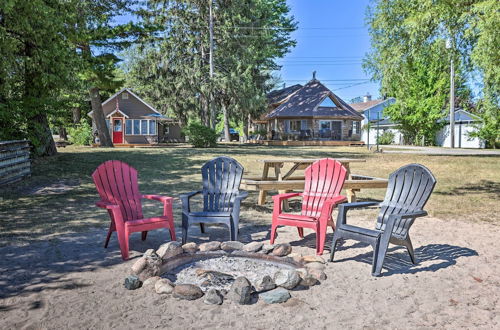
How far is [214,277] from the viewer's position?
404 cm

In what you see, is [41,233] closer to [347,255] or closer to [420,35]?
[347,255]

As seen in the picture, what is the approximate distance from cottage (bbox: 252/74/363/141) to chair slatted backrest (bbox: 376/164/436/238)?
107 ft

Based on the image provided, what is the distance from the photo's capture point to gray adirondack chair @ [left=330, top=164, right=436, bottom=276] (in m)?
4.28

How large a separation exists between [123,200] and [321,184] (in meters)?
2.61

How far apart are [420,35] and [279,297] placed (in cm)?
790

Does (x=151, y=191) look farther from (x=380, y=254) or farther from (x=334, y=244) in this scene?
(x=380, y=254)

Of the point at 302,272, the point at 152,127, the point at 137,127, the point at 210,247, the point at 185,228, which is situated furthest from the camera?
the point at 152,127

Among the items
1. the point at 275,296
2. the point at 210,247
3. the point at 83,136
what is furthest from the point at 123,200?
the point at 83,136

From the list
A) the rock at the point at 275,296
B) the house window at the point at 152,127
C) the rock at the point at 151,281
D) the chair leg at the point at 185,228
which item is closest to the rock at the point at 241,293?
the rock at the point at 275,296

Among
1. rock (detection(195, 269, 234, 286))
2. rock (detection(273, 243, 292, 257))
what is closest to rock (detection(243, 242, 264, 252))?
rock (detection(273, 243, 292, 257))

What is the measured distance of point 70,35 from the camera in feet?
46.5

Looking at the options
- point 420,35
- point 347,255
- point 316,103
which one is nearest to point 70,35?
point 420,35

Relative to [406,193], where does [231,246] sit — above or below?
below

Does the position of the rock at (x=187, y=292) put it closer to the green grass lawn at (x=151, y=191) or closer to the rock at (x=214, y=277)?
the rock at (x=214, y=277)
